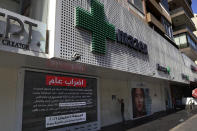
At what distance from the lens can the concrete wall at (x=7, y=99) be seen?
6801mm

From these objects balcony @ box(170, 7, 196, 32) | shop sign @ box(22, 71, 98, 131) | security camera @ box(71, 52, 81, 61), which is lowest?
shop sign @ box(22, 71, 98, 131)

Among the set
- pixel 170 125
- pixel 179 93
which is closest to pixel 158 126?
pixel 170 125

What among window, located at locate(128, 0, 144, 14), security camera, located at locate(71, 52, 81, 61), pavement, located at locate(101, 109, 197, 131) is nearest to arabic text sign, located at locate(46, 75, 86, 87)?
security camera, located at locate(71, 52, 81, 61)

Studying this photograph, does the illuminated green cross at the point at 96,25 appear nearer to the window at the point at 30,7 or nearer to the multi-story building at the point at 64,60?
the multi-story building at the point at 64,60

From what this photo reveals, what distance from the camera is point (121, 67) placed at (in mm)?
9633

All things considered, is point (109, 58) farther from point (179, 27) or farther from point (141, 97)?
point (179, 27)

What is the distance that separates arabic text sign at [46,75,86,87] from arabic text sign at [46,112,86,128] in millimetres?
1710

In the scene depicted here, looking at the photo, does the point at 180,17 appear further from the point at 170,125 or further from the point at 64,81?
the point at 64,81

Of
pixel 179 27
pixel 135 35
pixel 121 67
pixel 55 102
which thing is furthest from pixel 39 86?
pixel 179 27

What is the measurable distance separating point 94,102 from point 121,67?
3.09m

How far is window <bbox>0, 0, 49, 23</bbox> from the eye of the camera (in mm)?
7008

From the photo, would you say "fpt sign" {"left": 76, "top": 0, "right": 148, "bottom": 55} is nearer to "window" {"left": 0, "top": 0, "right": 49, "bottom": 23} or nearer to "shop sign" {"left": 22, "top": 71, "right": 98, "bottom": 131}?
"window" {"left": 0, "top": 0, "right": 49, "bottom": 23}

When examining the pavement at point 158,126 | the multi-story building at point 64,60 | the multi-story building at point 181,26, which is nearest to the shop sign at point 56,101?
the multi-story building at point 64,60

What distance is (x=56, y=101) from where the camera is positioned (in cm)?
842
